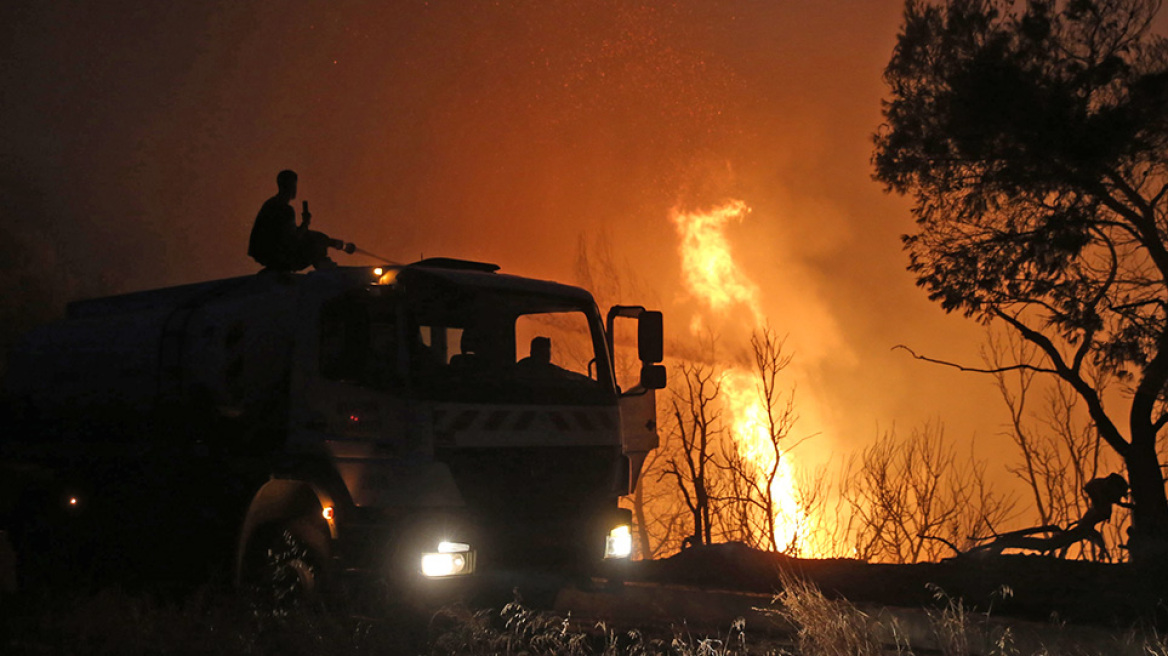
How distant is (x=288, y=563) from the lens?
8.11 m

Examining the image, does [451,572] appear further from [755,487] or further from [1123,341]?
[755,487]

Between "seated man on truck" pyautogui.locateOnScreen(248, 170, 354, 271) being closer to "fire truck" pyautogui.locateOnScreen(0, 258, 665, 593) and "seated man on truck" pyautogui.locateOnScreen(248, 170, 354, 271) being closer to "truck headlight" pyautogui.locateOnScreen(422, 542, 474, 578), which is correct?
"fire truck" pyautogui.locateOnScreen(0, 258, 665, 593)

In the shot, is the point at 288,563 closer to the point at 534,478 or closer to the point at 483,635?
the point at 483,635

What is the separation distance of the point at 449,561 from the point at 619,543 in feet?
5.60

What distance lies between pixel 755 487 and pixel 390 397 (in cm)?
1666

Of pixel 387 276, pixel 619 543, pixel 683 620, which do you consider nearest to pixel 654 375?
pixel 619 543

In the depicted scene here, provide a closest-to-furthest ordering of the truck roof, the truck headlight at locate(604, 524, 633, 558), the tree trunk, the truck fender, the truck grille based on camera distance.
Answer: the truck grille
the truck fender
the truck roof
the truck headlight at locate(604, 524, 633, 558)
the tree trunk

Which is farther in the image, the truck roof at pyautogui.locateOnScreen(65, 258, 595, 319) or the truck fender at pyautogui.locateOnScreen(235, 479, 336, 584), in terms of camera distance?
the truck roof at pyautogui.locateOnScreen(65, 258, 595, 319)

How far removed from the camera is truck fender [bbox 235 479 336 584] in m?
8.05

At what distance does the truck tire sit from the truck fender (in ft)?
0.13

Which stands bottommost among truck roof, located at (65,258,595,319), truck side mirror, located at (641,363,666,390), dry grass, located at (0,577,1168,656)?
dry grass, located at (0,577,1168,656)

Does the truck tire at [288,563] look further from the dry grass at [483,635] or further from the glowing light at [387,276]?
the glowing light at [387,276]

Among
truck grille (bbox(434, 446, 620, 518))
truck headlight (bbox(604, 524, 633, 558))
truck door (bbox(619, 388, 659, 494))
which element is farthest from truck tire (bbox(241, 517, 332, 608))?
truck door (bbox(619, 388, 659, 494))

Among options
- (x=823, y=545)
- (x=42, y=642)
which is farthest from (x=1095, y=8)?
(x=42, y=642)
